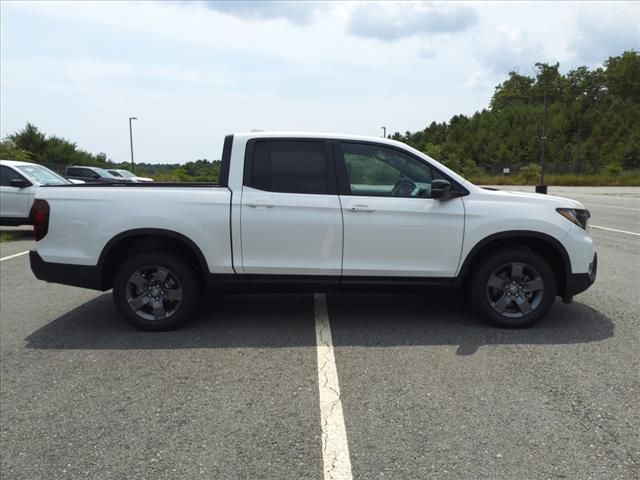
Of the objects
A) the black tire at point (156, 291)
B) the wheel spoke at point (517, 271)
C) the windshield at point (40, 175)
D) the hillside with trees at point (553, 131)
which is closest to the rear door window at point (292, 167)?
the black tire at point (156, 291)

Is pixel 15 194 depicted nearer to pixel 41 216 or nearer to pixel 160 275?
pixel 41 216

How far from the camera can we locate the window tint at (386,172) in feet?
15.5

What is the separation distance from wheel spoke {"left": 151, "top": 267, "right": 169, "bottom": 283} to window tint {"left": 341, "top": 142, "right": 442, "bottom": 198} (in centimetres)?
191

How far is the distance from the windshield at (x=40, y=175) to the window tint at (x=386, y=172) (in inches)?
324

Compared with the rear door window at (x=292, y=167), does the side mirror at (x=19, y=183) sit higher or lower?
lower

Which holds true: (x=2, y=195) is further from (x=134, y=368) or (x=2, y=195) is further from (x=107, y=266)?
(x=134, y=368)

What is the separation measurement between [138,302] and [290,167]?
6.21ft

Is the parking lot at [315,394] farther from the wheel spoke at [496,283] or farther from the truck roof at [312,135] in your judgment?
the truck roof at [312,135]

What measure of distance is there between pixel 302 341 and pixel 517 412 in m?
1.90

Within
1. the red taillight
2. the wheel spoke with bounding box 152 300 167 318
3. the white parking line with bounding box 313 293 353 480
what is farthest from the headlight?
the red taillight


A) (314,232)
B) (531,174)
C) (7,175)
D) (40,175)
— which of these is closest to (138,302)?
(314,232)

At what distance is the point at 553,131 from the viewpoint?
3351 inches

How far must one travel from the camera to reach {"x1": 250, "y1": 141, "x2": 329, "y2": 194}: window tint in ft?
15.4

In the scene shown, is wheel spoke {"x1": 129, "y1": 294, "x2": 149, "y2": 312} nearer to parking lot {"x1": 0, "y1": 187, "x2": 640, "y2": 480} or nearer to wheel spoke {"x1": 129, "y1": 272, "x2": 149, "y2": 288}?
wheel spoke {"x1": 129, "y1": 272, "x2": 149, "y2": 288}
